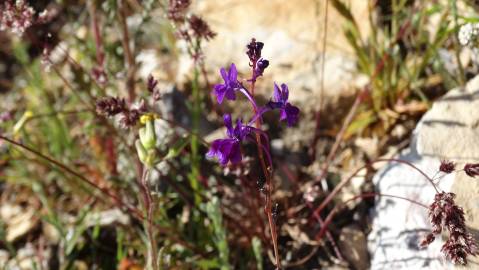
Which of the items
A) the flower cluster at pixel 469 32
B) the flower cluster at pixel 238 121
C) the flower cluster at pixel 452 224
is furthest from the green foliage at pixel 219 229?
the flower cluster at pixel 469 32

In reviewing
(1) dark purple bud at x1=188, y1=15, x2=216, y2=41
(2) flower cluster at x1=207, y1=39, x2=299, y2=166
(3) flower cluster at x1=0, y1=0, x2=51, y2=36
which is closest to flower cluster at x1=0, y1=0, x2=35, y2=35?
(3) flower cluster at x1=0, y1=0, x2=51, y2=36

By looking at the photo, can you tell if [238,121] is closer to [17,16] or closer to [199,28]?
[199,28]

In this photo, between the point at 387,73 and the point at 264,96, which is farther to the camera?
the point at 264,96

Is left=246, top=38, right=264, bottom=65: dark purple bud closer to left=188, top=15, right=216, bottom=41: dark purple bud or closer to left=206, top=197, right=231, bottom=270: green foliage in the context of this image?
left=188, top=15, right=216, bottom=41: dark purple bud

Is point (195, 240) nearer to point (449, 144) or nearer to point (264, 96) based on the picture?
point (264, 96)

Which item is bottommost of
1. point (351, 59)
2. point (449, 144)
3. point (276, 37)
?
point (449, 144)

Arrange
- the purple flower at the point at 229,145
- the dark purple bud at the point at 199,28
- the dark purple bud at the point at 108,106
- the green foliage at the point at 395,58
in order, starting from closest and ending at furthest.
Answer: the purple flower at the point at 229,145 → the dark purple bud at the point at 108,106 → the dark purple bud at the point at 199,28 → the green foliage at the point at 395,58

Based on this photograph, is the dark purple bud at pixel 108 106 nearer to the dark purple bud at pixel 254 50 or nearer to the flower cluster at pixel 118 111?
the flower cluster at pixel 118 111

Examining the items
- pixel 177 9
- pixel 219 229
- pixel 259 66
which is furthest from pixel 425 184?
pixel 177 9

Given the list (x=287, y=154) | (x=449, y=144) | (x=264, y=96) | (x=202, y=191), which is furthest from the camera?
(x=264, y=96)

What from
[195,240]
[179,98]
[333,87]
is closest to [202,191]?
[195,240]

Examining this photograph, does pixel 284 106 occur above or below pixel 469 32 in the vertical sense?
below
